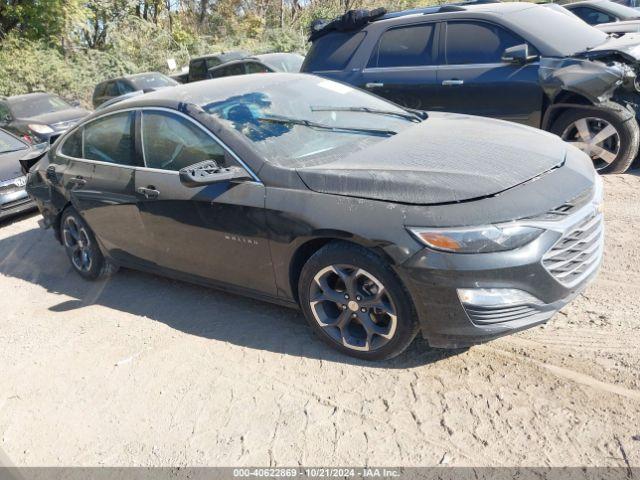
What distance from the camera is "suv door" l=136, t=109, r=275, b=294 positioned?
3.60 m

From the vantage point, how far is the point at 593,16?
38.7ft

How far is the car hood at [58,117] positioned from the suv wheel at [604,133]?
10093mm

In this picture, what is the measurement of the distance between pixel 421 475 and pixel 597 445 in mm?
802

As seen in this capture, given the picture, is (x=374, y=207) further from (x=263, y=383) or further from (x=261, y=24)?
(x=261, y=24)

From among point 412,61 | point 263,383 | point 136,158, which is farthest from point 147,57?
point 263,383

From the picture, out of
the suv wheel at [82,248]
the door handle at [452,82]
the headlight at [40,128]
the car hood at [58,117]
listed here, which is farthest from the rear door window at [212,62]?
the suv wheel at [82,248]

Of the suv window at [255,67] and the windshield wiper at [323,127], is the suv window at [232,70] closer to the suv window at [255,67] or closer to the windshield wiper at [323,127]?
the suv window at [255,67]

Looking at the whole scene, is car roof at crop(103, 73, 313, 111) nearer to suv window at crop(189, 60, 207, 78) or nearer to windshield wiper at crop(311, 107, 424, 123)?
windshield wiper at crop(311, 107, 424, 123)

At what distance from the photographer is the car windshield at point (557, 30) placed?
587 centimetres

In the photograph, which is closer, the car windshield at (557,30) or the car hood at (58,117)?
the car windshield at (557,30)

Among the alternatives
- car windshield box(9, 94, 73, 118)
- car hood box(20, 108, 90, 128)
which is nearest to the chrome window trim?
car hood box(20, 108, 90, 128)

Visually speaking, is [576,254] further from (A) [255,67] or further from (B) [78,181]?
(A) [255,67]

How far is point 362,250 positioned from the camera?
312 cm

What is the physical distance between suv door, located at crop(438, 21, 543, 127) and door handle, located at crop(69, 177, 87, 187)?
12.5 ft
